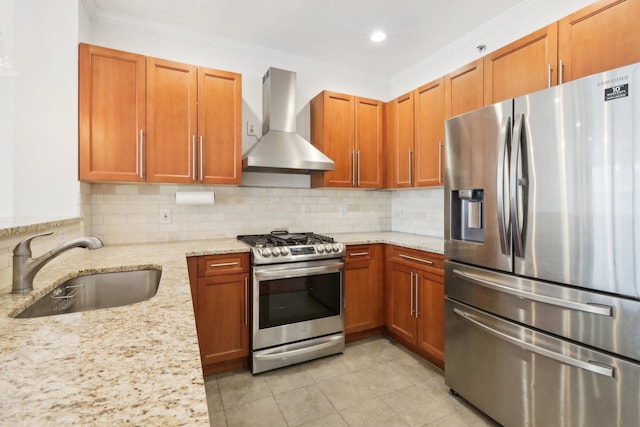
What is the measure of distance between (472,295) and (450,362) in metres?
0.52

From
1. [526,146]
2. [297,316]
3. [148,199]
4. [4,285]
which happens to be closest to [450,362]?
[297,316]

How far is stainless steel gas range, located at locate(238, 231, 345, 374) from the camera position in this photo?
7.60 ft

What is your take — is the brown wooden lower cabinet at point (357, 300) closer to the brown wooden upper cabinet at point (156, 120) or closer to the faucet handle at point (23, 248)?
the brown wooden upper cabinet at point (156, 120)

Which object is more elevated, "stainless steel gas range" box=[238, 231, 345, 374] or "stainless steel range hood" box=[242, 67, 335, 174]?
"stainless steel range hood" box=[242, 67, 335, 174]

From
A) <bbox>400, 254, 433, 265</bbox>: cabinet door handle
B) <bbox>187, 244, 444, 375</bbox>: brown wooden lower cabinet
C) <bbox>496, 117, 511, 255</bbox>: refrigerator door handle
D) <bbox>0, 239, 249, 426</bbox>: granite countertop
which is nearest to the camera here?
<bbox>0, 239, 249, 426</bbox>: granite countertop

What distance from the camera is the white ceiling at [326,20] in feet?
7.50

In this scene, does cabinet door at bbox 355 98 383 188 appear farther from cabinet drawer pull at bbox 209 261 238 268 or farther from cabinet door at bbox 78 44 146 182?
cabinet door at bbox 78 44 146 182

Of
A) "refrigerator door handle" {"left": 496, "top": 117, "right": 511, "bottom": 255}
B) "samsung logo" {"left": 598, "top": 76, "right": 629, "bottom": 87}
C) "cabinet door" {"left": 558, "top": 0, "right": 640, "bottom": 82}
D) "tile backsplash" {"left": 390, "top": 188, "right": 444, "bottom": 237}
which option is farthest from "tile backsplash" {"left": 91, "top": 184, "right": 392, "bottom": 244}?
"samsung logo" {"left": 598, "top": 76, "right": 629, "bottom": 87}

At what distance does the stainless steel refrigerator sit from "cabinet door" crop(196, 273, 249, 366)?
5.03 feet

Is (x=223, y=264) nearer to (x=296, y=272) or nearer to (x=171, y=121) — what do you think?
(x=296, y=272)

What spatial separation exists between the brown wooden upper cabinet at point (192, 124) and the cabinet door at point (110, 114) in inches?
3.4

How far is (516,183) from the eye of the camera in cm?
160

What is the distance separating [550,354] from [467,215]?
847 millimetres

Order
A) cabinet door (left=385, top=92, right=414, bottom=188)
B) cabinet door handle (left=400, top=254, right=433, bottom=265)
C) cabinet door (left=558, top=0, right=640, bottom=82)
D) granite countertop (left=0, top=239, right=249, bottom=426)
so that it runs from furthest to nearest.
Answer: cabinet door (left=385, top=92, right=414, bottom=188) → cabinet door handle (left=400, top=254, right=433, bottom=265) → cabinet door (left=558, top=0, right=640, bottom=82) → granite countertop (left=0, top=239, right=249, bottom=426)
